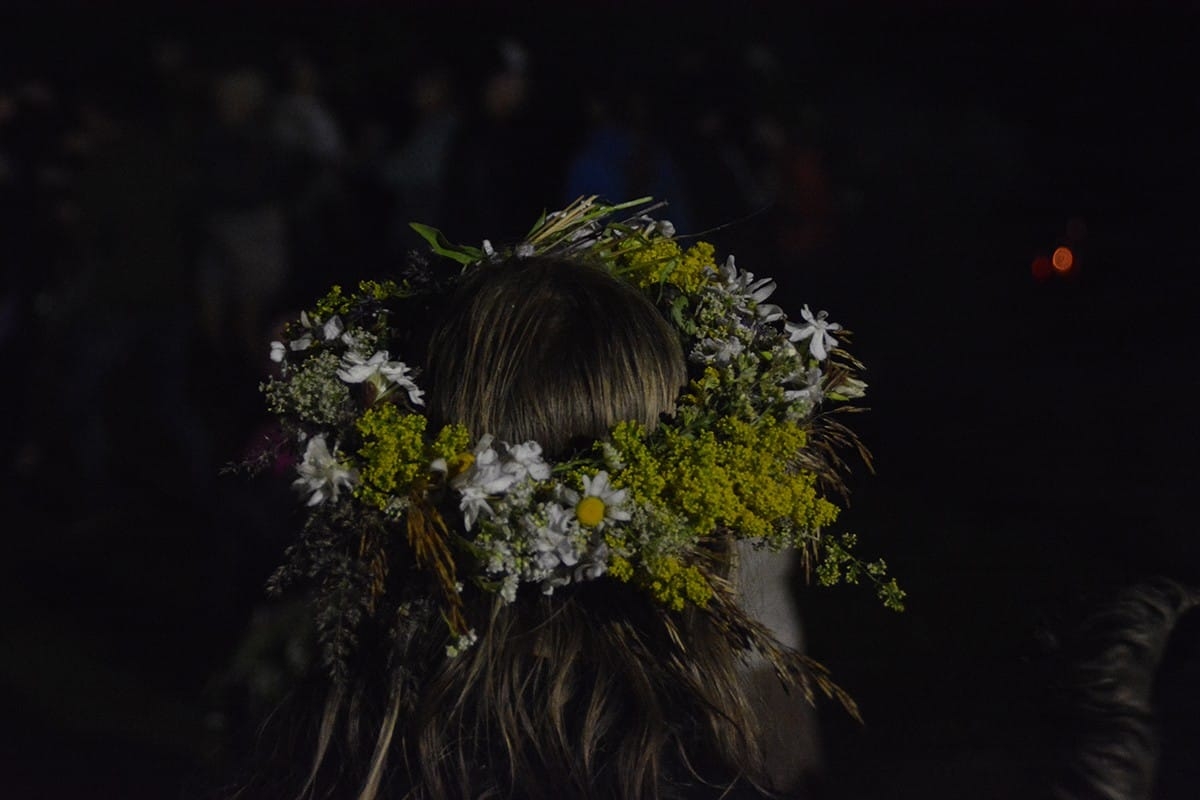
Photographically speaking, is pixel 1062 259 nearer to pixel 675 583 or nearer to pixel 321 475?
pixel 675 583

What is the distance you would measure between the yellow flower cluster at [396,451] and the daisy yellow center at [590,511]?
0.66 feet

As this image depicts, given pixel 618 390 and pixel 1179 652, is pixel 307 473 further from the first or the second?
pixel 1179 652

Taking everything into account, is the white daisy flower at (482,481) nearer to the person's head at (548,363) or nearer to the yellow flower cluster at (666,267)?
the person's head at (548,363)

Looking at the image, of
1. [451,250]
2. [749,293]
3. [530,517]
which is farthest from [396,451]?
[749,293]

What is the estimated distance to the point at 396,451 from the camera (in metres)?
1.89

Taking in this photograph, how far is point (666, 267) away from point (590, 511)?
1.96 ft

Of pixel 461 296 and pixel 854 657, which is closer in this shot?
pixel 461 296

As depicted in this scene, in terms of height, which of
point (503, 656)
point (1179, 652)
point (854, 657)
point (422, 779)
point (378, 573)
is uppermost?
point (378, 573)

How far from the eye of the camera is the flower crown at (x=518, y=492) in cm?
186

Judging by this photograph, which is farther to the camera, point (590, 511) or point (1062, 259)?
point (1062, 259)

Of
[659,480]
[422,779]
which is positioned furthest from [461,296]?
[422,779]

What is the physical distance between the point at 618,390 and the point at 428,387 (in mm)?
311

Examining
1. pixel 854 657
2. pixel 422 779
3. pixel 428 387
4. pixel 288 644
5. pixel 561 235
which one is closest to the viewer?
pixel 422 779

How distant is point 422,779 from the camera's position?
1.82 metres
